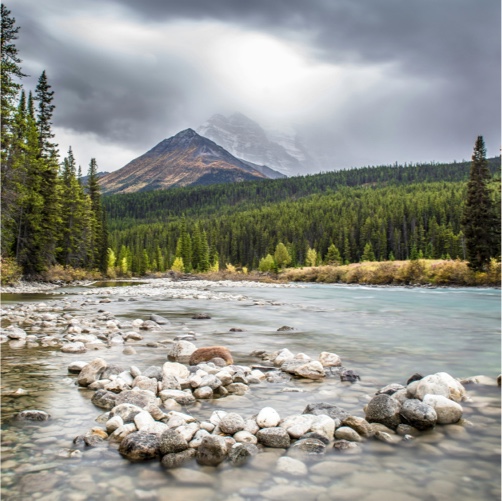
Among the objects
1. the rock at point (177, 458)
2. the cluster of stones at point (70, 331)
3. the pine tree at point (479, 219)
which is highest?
the pine tree at point (479, 219)

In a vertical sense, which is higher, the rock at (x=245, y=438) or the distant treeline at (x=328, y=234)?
the distant treeline at (x=328, y=234)

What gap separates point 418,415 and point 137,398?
130 inches

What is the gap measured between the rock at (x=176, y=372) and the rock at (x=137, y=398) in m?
0.88

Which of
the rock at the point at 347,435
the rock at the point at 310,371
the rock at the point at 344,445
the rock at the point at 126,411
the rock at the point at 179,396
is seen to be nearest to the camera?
the rock at the point at 344,445

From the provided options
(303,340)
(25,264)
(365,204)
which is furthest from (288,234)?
(303,340)

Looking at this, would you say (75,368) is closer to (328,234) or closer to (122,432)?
(122,432)

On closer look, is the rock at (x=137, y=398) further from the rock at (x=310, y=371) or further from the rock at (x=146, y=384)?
the rock at (x=310, y=371)

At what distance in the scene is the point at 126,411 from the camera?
471cm

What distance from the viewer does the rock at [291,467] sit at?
3605 millimetres

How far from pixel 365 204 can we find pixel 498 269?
389 feet

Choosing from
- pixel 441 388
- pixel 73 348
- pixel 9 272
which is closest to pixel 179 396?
pixel 441 388

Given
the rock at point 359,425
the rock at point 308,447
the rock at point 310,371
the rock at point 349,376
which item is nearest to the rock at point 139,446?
the rock at point 308,447

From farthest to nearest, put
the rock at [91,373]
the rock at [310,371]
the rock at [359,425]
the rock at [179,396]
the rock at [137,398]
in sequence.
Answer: the rock at [310,371] < the rock at [91,373] < the rock at [179,396] < the rock at [137,398] < the rock at [359,425]

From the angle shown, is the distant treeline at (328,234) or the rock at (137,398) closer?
the rock at (137,398)
